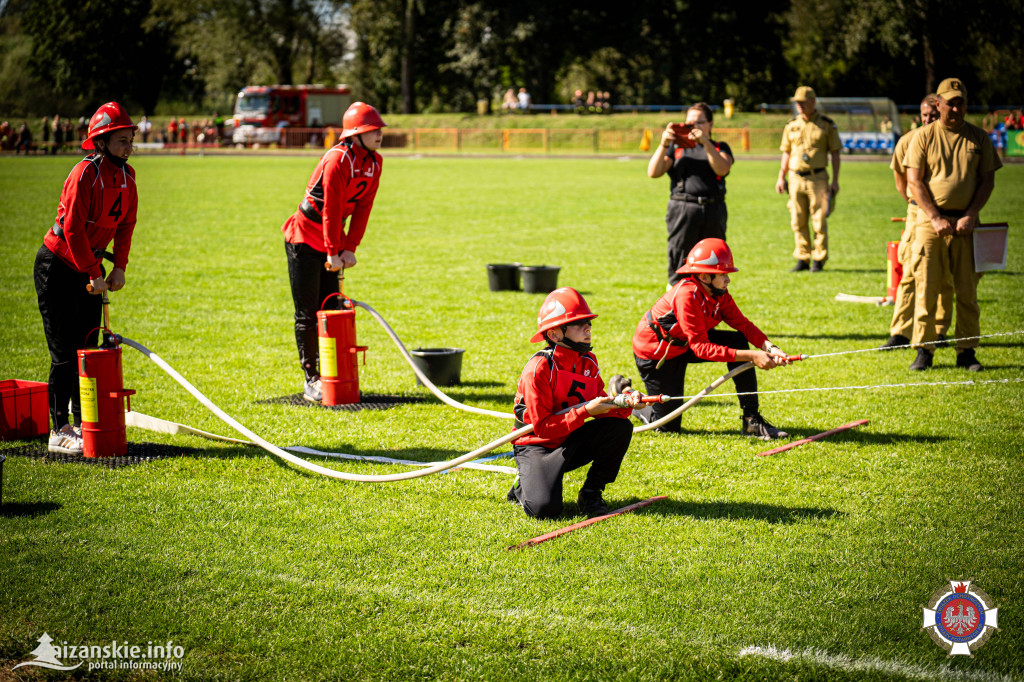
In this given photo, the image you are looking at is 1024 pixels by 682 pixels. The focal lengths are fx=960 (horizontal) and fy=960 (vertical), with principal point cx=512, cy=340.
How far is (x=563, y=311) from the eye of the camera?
5.58 m

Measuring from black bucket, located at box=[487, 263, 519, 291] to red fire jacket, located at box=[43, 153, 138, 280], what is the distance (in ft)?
22.1

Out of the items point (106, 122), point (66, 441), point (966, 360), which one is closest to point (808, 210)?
point (966, 360)

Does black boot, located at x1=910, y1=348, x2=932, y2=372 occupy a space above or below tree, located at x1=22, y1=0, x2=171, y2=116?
below

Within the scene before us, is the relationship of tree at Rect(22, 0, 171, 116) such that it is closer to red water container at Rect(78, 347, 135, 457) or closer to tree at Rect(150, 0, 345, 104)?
tree at Rect(150, 0, 345, 104)

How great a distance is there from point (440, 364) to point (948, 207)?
5.08 m

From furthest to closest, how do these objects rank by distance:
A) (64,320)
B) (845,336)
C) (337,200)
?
(845,336) < (337,200) < (64,320)

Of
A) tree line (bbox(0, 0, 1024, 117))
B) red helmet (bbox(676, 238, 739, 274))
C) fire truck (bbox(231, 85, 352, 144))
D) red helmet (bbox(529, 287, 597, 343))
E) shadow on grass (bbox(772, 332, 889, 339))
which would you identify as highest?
tree line (bbox(0, 0, 1024, 117))

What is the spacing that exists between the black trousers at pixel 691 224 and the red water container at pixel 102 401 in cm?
519

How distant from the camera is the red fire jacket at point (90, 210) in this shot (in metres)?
6.66

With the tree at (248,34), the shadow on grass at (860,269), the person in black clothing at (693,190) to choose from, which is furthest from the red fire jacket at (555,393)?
the tree at (248,34)

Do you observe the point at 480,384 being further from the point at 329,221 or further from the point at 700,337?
the point at 700,337

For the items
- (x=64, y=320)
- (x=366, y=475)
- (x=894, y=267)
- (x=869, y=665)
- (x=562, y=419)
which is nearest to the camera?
(x=869, y=665)

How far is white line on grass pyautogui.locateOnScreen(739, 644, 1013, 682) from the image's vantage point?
409 centimetres

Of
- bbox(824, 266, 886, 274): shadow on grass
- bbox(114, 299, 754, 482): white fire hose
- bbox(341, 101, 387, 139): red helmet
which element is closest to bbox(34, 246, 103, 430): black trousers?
bbox(114, 299, 754, 482): white fire hose
